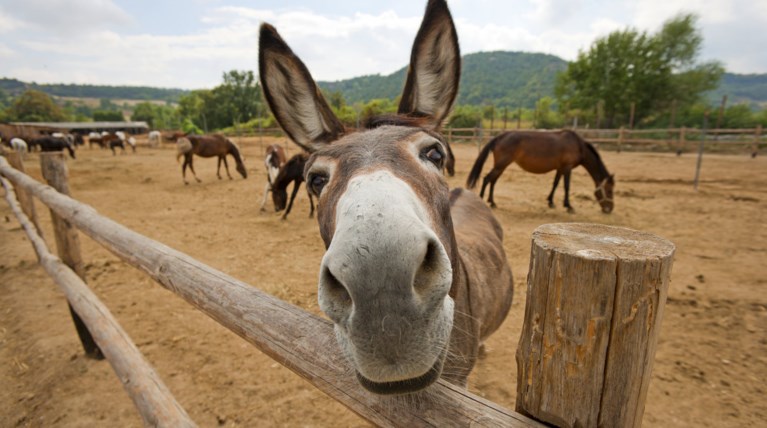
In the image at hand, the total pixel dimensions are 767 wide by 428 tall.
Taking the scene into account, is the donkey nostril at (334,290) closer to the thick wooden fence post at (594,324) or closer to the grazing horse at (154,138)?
the thick wooden fence post at (594,324)

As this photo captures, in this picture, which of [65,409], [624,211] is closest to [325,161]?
[65,409]

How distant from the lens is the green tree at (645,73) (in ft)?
120

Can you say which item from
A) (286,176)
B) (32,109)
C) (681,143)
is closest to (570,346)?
(286,176)

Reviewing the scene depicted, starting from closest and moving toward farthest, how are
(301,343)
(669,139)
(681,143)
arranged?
(301,343)
(681,143)
(669,139)

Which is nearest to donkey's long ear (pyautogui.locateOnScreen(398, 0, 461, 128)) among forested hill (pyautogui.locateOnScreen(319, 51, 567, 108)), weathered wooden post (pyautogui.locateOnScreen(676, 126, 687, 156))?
weathered wooden post (pyautogui.locateOnScreen(676, 126, 687, 156))

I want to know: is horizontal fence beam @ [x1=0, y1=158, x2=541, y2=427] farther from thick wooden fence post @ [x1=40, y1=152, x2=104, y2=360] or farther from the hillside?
the hillside

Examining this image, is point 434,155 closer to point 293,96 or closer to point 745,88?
point 293,96

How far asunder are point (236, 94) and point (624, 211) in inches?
2811

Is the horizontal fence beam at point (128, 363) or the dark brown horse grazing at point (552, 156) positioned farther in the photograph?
the dark brown horse grazing at point (552, 156)

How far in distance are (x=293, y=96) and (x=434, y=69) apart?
3.06 ft

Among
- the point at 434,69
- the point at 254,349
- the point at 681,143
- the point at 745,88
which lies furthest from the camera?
the point at 745,88

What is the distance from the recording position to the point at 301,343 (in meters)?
1.32

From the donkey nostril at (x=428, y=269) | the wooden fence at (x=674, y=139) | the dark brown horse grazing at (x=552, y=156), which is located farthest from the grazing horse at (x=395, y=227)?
the wooden fence at (x=674, y=139)

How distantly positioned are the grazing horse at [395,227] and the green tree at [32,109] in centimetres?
10641
